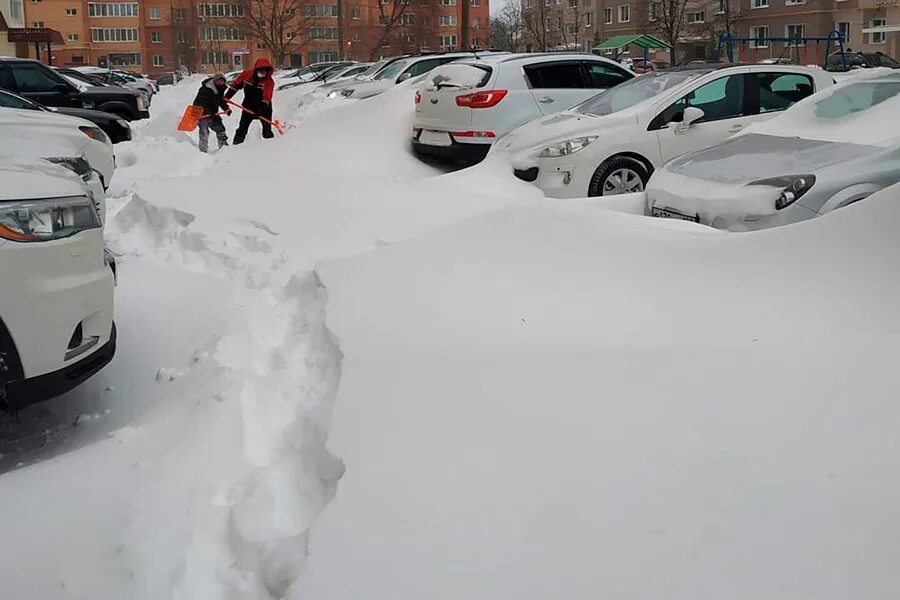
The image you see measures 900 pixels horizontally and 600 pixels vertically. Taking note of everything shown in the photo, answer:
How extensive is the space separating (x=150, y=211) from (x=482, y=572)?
572cm

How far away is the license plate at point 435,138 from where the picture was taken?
11.1 meters

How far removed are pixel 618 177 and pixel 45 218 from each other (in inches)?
250

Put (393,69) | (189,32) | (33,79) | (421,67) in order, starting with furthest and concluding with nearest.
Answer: (189,32), (393,69), (421,67), (33,79)

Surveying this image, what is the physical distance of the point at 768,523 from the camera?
2365mm

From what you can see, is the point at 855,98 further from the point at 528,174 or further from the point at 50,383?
the point at 50,383

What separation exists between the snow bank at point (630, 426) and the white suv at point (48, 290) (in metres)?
1.03

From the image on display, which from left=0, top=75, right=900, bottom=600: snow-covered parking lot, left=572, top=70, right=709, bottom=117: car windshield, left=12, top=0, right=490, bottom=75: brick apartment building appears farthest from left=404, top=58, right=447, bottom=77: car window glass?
left=12, top=0, right=490, bottom=75: brick apartment building

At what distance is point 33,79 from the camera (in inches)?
616

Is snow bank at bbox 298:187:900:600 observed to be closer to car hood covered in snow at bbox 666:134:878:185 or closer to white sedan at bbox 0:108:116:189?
car hood covered in snow at bbox 666:134:878:185

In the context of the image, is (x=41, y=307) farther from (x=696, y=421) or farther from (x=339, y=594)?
(x=696, y=421)

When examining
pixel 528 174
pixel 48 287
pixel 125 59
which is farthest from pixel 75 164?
pixel 125 59

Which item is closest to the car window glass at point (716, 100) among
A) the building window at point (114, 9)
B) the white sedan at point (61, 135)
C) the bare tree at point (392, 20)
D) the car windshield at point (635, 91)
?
the car windshield at point (635, 91)

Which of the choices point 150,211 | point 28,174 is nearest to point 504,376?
point 28,174

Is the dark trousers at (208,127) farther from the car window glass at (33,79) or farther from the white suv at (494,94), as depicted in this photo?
the white suv at (494,94)
